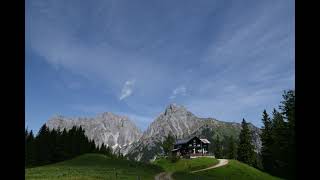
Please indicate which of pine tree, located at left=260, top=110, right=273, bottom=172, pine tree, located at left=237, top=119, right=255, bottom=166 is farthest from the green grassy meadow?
pine tree, located at left=237, top=119, right=255, bottom=166

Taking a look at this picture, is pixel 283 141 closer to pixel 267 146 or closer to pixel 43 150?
pixel 267 146

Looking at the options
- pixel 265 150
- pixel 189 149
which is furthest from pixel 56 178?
pixel 189 149

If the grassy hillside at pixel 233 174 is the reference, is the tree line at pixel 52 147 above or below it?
above

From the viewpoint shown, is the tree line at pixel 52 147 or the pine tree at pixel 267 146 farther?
the tree line at pixel 52 147

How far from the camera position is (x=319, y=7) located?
324cm

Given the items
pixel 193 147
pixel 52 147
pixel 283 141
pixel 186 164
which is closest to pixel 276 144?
pixel 283 141

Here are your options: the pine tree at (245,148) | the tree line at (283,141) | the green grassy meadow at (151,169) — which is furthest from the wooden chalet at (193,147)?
the tree line at (283,141)

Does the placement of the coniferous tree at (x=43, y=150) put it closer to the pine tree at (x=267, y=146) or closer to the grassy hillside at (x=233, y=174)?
the grassy hillside at (x=233, y=174)

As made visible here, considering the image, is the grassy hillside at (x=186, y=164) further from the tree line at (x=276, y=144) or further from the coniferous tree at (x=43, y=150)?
the coniferous tree at (x=43, y=150)

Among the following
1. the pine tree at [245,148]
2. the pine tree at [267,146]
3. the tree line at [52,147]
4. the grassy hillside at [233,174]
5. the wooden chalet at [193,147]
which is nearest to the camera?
the grassy hillside at [233,174]

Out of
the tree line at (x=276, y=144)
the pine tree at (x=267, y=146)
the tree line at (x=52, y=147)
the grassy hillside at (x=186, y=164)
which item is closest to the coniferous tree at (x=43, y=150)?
the tree line at (x=52, y=147)

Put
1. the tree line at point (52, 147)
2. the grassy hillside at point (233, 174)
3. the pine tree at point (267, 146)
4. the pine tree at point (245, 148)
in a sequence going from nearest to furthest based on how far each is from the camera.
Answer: the grassy hillside at point (233, 174), the pine tree at point (267, 146), the tree line at point (52, 147), the pine tree at point (245, 148)
